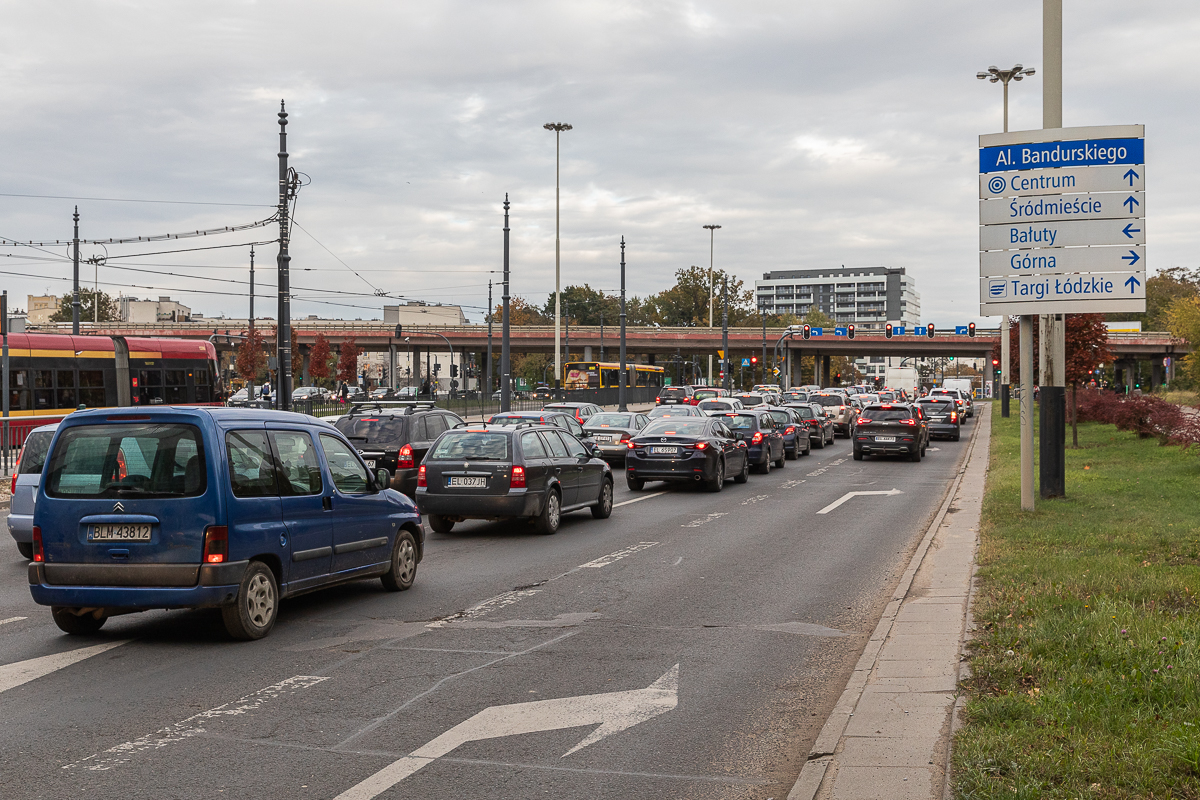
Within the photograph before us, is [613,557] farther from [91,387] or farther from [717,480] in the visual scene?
[91,387]

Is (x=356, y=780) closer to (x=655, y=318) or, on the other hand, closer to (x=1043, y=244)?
(x=1043, y=244)

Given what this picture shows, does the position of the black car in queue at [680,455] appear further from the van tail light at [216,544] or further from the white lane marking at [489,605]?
the van tail light at [216,544]

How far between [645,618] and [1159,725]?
14.7ft

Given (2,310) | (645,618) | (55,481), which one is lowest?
(645,618)

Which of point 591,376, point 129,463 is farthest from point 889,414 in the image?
point 591,376

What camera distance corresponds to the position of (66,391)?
3141 cm

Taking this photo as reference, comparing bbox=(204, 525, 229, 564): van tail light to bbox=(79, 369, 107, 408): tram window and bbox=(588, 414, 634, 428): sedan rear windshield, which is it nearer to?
bbox=(588, 414, 634, 428): sedan rear windshield

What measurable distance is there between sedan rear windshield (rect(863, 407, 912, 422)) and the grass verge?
18464mm

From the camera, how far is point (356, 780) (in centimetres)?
527

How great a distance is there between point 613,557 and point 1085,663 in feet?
22.3

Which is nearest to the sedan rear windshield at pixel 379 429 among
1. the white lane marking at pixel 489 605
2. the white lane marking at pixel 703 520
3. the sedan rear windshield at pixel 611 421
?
the white lane marking at pixel 703 520

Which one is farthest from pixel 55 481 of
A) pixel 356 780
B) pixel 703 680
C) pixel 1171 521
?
pixel 1171 521

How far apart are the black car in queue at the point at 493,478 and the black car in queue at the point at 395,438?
3405 mm

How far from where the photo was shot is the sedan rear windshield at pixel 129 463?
8.09m
